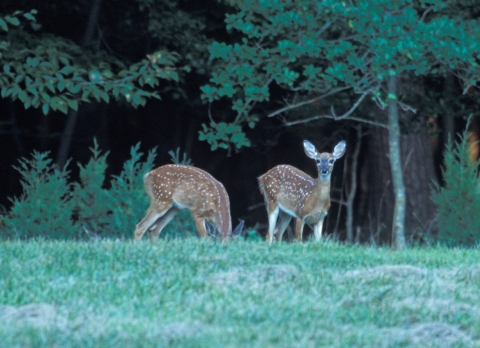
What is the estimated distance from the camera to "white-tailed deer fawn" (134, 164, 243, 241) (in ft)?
37.3

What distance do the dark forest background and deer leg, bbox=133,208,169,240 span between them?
2420mm

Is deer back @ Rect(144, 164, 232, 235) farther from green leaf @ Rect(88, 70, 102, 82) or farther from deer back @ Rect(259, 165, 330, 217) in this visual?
green leaf @ Rect(88, 70, 102, 82)

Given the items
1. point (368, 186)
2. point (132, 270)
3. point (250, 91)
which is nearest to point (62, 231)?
point (250, 91)

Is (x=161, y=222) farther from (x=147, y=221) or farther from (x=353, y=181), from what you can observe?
(x=353, y=181)

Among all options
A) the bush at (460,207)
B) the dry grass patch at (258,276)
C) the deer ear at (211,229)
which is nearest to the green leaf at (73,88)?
the deer ear at (211,229)

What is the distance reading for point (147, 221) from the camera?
11453 mm

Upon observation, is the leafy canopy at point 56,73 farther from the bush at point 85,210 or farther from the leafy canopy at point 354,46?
the leafy canopy at point 354,46

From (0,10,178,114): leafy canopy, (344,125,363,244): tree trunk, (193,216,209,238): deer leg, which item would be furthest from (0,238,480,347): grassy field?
(344,125,363,244): tree trunk

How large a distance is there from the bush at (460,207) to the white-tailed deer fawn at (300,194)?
1352 mm

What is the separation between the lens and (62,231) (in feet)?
38.4

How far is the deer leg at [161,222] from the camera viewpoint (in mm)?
11695

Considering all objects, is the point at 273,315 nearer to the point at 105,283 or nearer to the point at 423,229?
the point at 105,283

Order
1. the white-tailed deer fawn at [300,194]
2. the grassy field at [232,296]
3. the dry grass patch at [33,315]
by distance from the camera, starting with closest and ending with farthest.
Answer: the grassy field at [232,296] < the dry grass patch at [33,315] < the white-tailed deer fawn at [300,194]

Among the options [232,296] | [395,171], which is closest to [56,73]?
[395,171]
